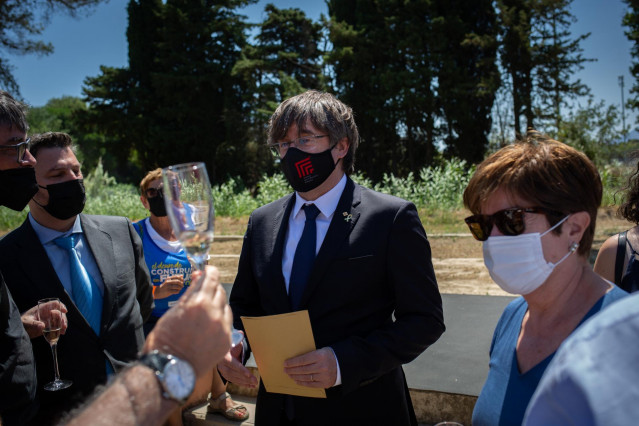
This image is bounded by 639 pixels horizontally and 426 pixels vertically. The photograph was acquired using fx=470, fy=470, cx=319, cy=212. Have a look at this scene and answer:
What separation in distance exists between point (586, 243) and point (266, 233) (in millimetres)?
1302

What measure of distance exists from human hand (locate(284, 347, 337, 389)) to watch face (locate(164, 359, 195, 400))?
80 cm

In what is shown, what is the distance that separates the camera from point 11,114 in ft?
7.04

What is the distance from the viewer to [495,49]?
25531 mm

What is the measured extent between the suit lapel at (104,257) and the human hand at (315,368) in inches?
47.9

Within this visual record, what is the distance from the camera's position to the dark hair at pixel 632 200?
2.28m

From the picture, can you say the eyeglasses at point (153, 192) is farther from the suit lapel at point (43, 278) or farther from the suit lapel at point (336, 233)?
the suit lapel at point (336, 233)

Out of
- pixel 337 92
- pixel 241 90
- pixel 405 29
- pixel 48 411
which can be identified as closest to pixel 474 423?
pixel 48 411

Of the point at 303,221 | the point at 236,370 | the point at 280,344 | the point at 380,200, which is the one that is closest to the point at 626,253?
the point at 380,200

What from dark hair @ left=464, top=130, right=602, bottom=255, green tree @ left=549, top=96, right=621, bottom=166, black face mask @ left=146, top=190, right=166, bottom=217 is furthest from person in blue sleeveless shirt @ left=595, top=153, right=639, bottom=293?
green tree @ left=549, top=96, right=621, bottom=166

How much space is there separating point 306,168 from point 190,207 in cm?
105

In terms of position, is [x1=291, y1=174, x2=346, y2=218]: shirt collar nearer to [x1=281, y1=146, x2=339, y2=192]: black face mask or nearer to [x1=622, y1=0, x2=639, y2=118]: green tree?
[x1=281, y1=146, x2=339, y2=192]: black face mask

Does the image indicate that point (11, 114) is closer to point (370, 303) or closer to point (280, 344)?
point (280, 344)

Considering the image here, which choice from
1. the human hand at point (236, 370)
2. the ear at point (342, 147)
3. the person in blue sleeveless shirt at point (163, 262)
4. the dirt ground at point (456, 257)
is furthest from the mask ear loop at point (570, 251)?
the dirt ground at point (456, 257)

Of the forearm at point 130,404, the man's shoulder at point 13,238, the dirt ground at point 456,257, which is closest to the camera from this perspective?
the forearm at point 130,404
